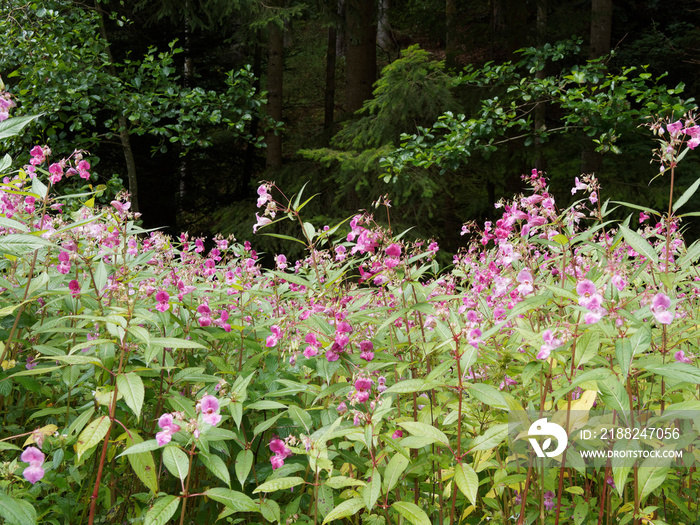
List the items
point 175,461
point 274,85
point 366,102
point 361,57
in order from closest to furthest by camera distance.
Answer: point 175,461 → point 366,102 → point 361,57 → point 274,85

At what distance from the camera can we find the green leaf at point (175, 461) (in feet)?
4.34

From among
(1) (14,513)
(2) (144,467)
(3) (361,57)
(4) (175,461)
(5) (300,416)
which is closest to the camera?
(1) (14,513)

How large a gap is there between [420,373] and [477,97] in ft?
27.3

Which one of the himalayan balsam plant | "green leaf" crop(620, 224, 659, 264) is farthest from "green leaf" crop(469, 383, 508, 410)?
"green leaf" crop(620, 224, 659, 264)

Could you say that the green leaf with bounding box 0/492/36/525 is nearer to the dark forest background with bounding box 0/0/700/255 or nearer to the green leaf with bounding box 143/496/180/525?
the green leaf with bounding box 143/496/180/525

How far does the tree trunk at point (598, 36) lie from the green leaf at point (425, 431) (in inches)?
305

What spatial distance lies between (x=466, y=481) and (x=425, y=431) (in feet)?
0.52

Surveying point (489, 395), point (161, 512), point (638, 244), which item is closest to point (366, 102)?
point (638, 244)

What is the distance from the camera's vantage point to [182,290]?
1.94 meters

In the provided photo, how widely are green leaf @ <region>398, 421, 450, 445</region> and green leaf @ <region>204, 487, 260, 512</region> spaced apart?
1.36ft

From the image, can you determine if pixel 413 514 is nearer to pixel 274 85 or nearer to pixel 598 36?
pixel 598 36

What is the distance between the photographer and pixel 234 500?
1356 mm

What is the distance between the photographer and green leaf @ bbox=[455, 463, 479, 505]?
129cm

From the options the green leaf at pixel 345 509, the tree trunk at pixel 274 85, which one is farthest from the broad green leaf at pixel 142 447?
the tree trunk at pixel 274 85
